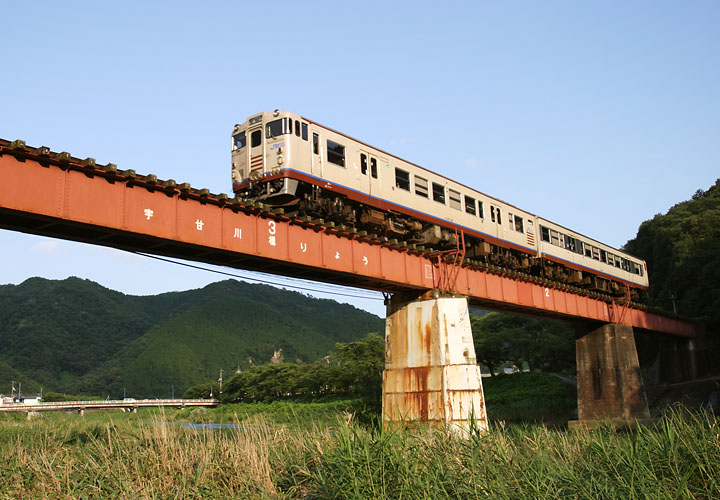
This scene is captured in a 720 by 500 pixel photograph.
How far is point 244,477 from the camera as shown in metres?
11.2

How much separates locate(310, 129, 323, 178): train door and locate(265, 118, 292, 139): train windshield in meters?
1.11

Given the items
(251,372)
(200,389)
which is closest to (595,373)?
(251,372)

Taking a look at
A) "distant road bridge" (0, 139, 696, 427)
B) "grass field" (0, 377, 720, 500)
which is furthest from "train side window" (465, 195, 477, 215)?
"grass field" (0, 377, 720, 500)

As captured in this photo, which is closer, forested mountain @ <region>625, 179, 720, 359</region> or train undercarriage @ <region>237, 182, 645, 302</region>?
train undercarriage @ <region>237, 182, 645, 302</region>

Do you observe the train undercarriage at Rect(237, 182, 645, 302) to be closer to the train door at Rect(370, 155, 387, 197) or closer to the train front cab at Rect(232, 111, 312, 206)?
the train front cab at Rect(232, 111, 312, 206)

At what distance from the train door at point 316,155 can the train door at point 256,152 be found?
5.71 ft

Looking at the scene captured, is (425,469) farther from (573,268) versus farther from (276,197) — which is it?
(573,268)

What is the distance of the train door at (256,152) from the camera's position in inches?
835

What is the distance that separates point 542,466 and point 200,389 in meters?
109

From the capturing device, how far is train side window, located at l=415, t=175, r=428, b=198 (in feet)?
85.6

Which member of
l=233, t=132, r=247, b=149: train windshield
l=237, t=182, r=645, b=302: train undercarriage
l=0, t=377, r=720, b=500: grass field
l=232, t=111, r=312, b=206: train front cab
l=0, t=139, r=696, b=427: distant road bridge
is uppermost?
l=233, t=132, r=247, b=149: train windshield

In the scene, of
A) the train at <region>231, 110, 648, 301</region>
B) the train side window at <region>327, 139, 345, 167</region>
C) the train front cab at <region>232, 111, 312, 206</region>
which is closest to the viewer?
the train front cab at <region>232, 111, 312, 206</region>

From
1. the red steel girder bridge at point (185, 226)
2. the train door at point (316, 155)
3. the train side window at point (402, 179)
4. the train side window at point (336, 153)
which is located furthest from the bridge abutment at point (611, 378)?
the train door at point (316, 155)

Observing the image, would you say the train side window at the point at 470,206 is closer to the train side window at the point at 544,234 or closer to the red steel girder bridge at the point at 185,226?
the red steel girder bridge at the point at 185,226
